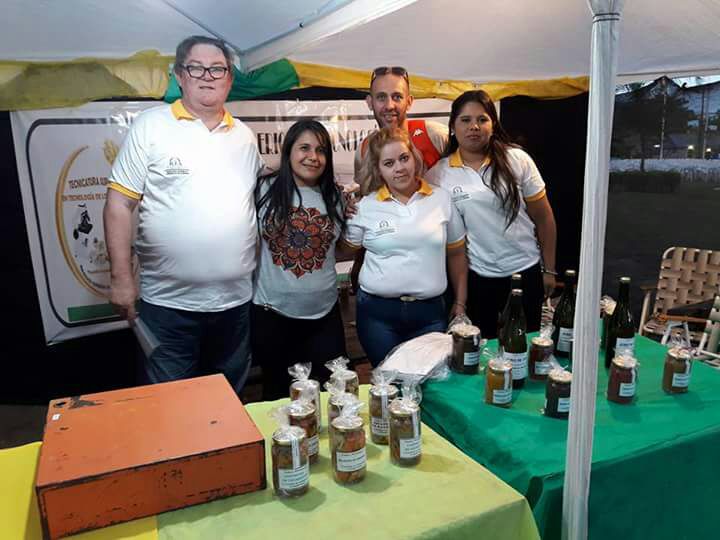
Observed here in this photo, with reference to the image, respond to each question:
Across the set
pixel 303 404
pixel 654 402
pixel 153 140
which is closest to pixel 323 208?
pixel 153 140

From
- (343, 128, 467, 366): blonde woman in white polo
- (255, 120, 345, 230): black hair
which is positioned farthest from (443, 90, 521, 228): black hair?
(255, 120, 345, 230): black hair

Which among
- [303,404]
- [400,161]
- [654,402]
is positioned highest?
[400,161]

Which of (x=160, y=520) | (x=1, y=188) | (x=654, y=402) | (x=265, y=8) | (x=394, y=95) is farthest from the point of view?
(x=1, y=188)

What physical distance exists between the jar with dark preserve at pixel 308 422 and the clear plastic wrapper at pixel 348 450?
0.26ft

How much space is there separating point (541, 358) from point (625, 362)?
227mm

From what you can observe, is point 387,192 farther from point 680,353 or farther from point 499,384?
point 680,353

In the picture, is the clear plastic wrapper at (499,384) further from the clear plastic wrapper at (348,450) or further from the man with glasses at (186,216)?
the man with glasses at (186,216)

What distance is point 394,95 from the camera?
2416 mm

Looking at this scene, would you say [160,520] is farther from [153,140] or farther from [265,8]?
[265,8]

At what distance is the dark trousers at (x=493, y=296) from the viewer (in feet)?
7.55

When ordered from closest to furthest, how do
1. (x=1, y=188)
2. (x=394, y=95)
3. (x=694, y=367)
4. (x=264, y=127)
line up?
(x=694, y=367) < (x=394, y=95) < (x=1, y=188) < (x=264, y=127)

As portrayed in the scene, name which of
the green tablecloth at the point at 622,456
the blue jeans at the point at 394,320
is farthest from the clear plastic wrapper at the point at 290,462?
the blue jeans at the point at 394,320

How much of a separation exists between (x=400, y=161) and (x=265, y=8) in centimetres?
74

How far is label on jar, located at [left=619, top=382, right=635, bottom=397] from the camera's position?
144 centimetres
